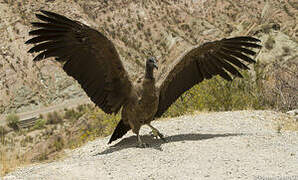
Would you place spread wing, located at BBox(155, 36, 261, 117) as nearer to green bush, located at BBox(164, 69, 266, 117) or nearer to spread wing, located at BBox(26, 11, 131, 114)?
spread wing, located at BBox(26, 11, 131, 114)

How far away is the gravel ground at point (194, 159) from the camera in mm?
5477

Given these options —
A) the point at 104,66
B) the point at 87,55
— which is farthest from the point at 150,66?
the point at 87,55

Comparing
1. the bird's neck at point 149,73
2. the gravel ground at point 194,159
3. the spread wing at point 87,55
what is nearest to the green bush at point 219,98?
the gravel ground at point 194,159

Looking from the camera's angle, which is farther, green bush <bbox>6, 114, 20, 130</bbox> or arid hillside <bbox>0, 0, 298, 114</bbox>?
arid hillside <bbox>0, 0, 298, 114</bbox>

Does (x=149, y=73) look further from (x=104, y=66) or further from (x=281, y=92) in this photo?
(x=281, y=92)

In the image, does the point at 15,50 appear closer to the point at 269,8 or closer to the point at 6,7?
the point at 6,7

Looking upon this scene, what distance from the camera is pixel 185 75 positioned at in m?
8.27

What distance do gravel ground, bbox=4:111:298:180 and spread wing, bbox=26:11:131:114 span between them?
1.11 m

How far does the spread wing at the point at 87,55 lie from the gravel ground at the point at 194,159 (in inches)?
43.8

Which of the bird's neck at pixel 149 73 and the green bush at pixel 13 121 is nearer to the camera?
the bird's neck at pixel 149 73

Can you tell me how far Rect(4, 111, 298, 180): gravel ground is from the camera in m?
5.48

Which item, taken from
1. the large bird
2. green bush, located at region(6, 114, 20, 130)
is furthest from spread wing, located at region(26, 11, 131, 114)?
green bush, located at region(6, 114, 20, 130)

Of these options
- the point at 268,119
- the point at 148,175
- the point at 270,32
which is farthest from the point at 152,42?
the point at 148,175

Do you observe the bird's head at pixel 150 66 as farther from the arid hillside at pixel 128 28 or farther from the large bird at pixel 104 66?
the arid hillside at pixel 128 28
